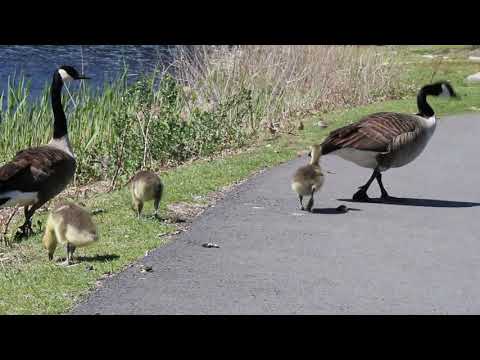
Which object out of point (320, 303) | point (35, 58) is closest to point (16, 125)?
point (320, 303)

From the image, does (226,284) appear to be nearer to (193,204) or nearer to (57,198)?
(193,204)

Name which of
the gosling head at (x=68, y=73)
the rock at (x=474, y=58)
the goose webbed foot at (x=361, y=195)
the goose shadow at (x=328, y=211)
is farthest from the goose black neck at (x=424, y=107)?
the rock at (x=474, y=58)

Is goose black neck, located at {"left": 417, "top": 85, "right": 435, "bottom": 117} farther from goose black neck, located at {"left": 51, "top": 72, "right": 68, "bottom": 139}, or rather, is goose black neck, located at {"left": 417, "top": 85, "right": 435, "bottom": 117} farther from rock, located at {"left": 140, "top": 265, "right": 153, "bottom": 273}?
rock, located at {"left": 140, "top": 265, "right": 153, "bottom": 273}

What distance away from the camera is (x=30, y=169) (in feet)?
32.3

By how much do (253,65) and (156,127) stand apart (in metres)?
4.46

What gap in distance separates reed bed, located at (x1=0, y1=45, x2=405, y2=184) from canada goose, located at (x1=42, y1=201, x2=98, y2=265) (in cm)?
474

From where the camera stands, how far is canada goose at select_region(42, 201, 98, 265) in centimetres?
782

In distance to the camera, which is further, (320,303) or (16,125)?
(16,125)

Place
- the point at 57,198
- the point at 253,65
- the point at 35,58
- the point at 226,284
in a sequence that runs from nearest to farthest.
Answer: the point at 226,284 → the point at 57,198 → the point at 253,65 → the point at 35,58

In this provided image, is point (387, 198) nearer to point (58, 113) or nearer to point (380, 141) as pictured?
point (380, 141)

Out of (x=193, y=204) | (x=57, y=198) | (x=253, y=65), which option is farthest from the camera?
(x=253, y=65)

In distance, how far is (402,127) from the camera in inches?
439

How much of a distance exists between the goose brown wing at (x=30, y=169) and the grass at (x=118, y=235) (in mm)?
642

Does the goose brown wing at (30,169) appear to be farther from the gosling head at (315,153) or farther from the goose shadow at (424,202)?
the goose shadow at (424,202)
